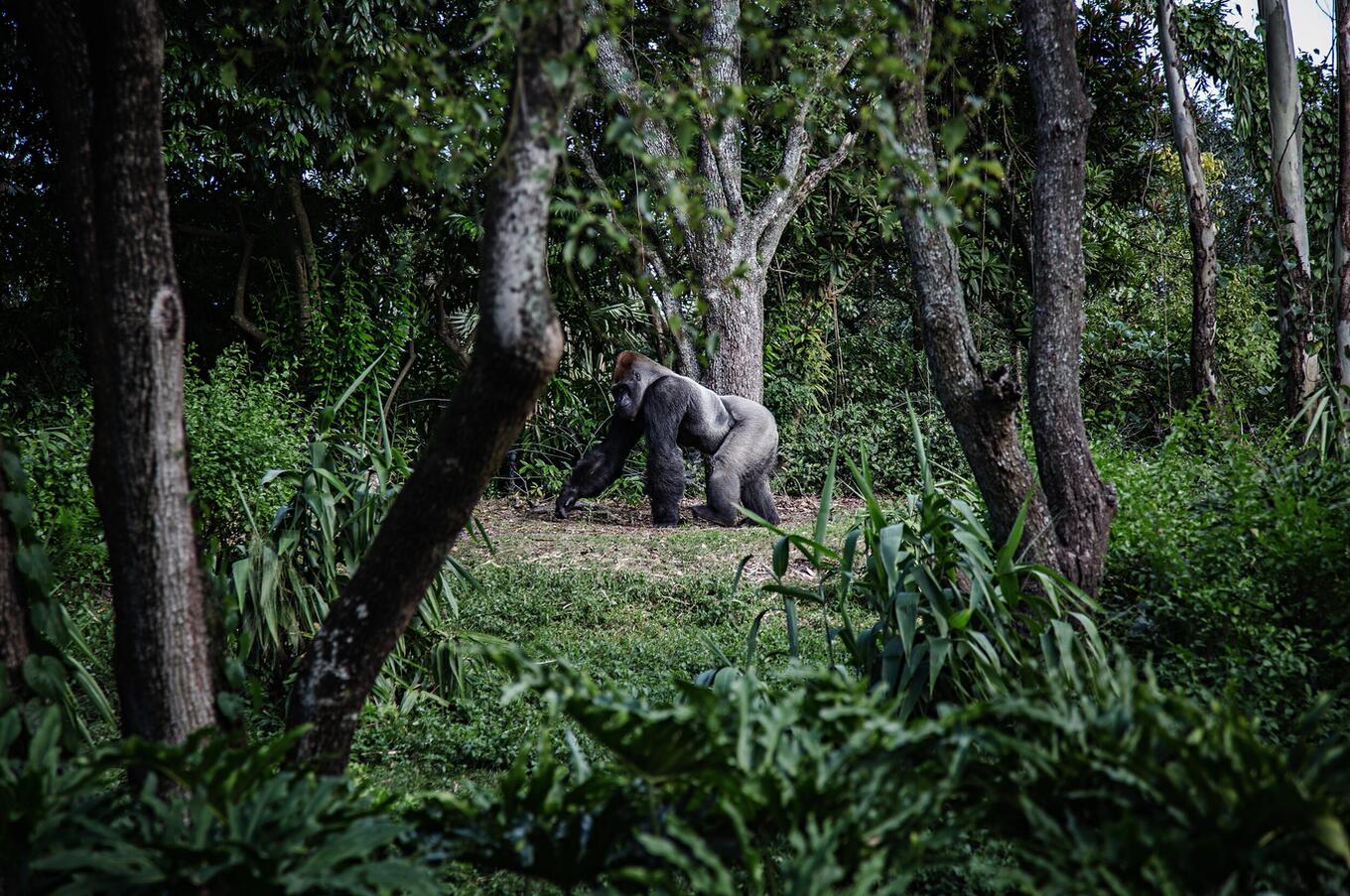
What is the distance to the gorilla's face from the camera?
7.20 meters

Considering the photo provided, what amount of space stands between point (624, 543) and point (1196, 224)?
4.05 metres

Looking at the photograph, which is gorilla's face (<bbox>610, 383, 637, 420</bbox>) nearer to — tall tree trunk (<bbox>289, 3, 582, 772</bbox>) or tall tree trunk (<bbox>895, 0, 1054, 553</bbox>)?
tall tree trunk (<bbox>895, 0, 1054, 553</bbox>)

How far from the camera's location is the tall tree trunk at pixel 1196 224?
5945 millimetres

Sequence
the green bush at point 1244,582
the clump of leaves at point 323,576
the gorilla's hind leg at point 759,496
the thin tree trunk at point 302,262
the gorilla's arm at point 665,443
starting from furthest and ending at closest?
the thin tree trunk at point 302,262, the gorilla's hind leg at point 759,496, the gorilla's arm at point 665,443, the clump of leaves at point 323,576, the green bush at point 1244,582

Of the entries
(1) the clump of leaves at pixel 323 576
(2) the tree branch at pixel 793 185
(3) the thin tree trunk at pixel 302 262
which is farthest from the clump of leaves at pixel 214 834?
(2) the tree branch at pixel 793 185

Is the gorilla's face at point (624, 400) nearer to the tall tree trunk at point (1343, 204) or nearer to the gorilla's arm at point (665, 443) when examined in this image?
the gorilla's arm at point (665, 443)

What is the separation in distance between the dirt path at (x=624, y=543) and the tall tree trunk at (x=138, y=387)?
139 inches

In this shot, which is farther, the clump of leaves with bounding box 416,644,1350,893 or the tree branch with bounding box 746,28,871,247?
the tree branch with bounding box 746,28,871,247

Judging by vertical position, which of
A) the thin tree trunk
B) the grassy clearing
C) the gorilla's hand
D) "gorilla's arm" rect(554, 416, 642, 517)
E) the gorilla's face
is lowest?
the grassy clearing

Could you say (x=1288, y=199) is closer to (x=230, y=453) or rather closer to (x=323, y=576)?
(x=323, y=576)

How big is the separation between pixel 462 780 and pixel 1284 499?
2.88 metres

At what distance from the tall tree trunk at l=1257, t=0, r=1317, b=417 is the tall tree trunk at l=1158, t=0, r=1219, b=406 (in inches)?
16.0

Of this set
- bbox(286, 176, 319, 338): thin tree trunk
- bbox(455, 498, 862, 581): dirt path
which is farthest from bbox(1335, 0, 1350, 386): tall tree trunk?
bbox(286, 176, 319, 338): thin tree trunk

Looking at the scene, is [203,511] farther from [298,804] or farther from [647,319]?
[647,319]
